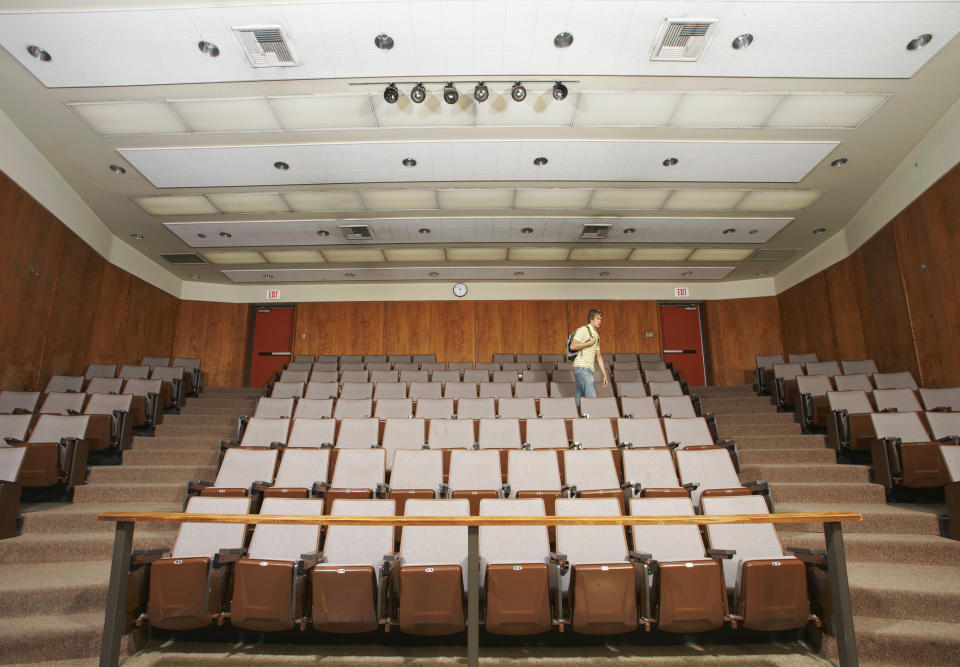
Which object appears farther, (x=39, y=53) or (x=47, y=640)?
(x=39, y=53)

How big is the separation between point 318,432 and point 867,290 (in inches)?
193

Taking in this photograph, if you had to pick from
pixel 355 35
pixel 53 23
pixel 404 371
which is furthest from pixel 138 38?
pixel 404 371

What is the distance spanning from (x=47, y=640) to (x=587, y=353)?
3126 millimetres

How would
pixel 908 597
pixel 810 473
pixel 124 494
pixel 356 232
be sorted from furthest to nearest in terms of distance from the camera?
pixel 356 232 → pixel 810 473 → pixel 124 494 → pixel 908 597

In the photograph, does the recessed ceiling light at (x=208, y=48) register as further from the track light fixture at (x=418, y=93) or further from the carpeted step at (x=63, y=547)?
the carpeted step at (x=63, y=547)

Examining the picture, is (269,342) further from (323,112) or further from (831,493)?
(831,493)

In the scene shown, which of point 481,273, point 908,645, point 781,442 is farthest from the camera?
point 481,273

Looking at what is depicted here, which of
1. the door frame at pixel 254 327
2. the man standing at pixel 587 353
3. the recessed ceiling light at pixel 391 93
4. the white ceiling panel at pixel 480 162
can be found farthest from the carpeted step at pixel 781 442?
the door frame at pixel 254 327

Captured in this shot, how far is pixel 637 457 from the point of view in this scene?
269cm

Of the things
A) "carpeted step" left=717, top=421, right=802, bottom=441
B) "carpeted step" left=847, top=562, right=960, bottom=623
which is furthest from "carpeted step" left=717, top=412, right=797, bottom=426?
"carpeted step" left=847, top=562, right=960, bottom=623

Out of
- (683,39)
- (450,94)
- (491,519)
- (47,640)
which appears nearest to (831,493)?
(491,519)

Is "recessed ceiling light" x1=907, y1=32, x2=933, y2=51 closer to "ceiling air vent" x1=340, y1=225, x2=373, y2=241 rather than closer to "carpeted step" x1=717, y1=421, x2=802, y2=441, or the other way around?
"carpeted step" x1=717, y1=421, x2=802, y2=441

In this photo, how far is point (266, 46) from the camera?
109 inches

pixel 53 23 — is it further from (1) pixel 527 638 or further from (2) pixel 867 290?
(2) pixel 867 290
